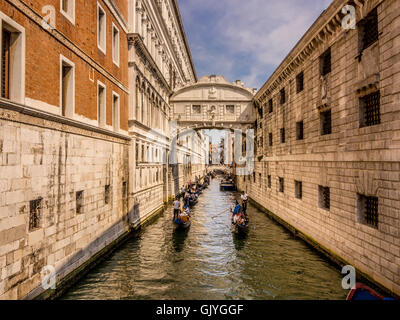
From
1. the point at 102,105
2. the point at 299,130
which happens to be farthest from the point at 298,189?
the point at 102,105

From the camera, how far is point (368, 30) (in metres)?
8.88

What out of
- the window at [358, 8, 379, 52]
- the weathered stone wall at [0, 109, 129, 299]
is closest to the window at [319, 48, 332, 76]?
the window at [358, 8, 379, 52]

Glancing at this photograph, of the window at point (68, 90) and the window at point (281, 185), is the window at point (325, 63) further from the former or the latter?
the window at point (68, 90)

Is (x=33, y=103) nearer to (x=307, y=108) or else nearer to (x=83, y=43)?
(x=83, y=43)

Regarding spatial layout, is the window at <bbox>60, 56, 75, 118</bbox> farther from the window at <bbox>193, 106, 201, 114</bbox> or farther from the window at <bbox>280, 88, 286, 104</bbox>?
the window at <bbox>193, 106, 201, 114</bbox>

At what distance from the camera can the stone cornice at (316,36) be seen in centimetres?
991

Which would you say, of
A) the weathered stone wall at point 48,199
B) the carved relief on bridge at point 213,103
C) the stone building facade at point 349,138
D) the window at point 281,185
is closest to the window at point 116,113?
the weathered stone wall at point 48,199

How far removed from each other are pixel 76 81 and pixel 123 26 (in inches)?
245

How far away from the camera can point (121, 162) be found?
13.9 m

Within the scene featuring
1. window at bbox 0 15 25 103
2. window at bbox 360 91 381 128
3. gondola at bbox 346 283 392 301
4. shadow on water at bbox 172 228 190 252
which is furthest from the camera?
shadow on water at bbox 172 228 190 252

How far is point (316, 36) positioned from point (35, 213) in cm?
1157

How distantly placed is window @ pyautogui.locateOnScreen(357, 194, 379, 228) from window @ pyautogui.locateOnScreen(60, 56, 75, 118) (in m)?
9.01

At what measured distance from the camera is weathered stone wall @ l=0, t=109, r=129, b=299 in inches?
241

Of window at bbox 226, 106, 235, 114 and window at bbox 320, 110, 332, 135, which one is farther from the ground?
window at bbox 226, 106, 235, 114
